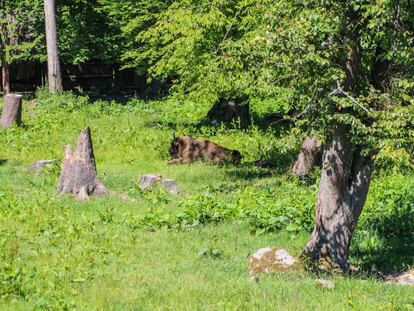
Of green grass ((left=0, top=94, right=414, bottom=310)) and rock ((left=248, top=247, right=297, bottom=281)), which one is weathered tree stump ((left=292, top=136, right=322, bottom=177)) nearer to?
green grass ((left=0, top=94, right=414, bottom=310))

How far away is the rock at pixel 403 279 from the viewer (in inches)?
382

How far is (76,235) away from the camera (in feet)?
36.6

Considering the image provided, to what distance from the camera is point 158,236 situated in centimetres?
1165

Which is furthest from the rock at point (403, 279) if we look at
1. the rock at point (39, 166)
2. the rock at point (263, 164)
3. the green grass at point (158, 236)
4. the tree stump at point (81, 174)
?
the rock at point (39, 166)

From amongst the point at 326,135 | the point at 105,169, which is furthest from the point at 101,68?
the point at 326,135

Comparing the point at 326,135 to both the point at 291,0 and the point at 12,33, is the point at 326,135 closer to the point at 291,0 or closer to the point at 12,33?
the point at 291,0

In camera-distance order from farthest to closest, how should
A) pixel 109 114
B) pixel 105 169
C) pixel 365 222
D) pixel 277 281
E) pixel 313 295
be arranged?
pixel 109 114 < pixel 105 169 < pixel 365 222 < pixel 277 281 < pixel 313 295

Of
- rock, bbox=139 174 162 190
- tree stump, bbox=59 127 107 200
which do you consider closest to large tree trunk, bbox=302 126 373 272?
rock, bbox=139 174 162 190

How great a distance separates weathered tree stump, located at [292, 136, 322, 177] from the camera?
17.6 meters

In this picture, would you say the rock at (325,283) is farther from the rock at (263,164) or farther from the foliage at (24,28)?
the foliage at (24,28)

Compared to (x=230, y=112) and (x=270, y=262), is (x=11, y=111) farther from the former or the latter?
(x=270, y=262)

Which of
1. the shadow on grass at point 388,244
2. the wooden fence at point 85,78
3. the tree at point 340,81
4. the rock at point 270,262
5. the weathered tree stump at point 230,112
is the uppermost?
the tree at point 340,81

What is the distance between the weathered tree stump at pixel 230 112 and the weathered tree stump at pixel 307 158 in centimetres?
816

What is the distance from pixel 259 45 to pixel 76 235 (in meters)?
4.37
